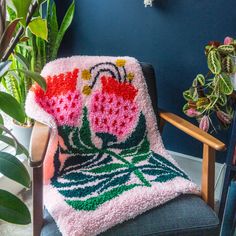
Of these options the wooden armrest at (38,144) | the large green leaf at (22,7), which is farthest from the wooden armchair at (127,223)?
the large green leaf at (22,7)

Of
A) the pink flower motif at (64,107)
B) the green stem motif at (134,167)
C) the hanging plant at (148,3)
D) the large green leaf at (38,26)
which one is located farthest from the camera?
the hanging plant at (148,3)

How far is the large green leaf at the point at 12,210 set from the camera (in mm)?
959

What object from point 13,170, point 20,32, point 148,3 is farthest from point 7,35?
point 148,3

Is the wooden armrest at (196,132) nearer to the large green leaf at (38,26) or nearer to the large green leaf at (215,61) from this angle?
the large green leaf at (215,61)

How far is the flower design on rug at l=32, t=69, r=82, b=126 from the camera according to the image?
1.42 meters

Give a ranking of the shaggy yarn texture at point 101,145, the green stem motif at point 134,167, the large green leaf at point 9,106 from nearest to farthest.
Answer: the large green leaf at point 9,106
the shaggy yarn texture at point 101,145
the green stem motif at point 134,167

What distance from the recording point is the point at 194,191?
1.24 m

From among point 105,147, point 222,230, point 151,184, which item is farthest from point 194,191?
point 105,147

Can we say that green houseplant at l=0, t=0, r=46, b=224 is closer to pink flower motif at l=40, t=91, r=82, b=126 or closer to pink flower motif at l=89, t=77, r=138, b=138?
pink flower motif at l=40, t=91, r=82, b=126

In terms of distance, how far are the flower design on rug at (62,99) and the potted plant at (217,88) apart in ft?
1.81

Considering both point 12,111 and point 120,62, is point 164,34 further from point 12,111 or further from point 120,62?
point 12,111

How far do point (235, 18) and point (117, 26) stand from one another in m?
0.64

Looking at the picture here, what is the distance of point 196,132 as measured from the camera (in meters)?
1.28

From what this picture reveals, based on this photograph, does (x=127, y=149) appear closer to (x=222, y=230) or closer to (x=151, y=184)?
(x=151, y=184)
